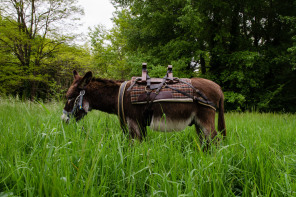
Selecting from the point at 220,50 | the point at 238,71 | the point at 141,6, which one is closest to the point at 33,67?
the point at 141,6

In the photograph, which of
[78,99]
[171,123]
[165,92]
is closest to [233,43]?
[165,92]

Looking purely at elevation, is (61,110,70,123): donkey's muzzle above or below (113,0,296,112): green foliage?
below

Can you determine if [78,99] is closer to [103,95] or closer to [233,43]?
[103,95]

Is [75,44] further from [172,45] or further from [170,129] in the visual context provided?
[170,129]

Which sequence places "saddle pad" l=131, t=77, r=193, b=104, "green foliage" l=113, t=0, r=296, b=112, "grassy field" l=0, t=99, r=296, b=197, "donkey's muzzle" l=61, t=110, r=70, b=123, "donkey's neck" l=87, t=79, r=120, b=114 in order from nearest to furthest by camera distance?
"grassy field" l=0, t=99, r=296, b=197, "saddle pad" l=131, t=77, r=193, b=104, "donkey's muzzle" l=61, t=110, r=70, b=123, "donkey's neck" l=87, t=79, r=120, b=114, "green foliage" l=113, t=0, r=296, b=112

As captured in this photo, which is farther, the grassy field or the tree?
the tree

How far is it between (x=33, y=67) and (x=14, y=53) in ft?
6.72

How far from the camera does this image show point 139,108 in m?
2.29

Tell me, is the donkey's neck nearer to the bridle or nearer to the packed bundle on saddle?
the bridle

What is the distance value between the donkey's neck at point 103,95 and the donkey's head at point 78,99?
8 centimetres

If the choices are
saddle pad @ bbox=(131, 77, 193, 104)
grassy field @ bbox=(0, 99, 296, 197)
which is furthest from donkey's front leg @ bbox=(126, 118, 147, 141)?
grassy field @ bbox=(0, 99, 296, 197)

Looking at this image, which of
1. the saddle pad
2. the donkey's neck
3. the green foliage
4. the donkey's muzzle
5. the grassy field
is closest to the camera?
the grassy field

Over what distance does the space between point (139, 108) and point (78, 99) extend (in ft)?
3.28

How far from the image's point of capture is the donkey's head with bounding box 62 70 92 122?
7.98 feet
